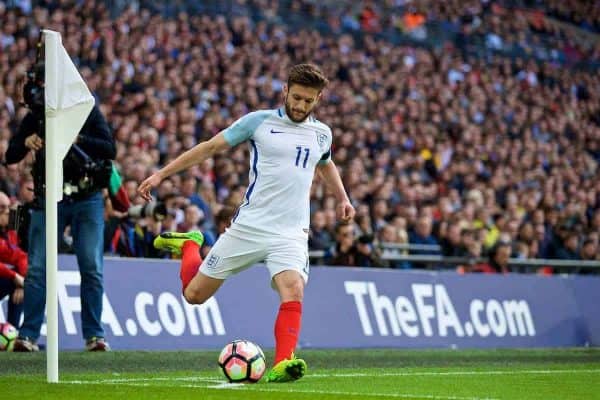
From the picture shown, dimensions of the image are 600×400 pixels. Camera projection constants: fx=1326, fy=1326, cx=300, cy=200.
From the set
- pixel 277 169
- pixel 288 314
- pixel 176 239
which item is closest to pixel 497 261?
pixel 176 239

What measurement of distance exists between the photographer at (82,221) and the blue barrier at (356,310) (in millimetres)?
1145

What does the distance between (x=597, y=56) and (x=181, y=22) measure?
1749 cm

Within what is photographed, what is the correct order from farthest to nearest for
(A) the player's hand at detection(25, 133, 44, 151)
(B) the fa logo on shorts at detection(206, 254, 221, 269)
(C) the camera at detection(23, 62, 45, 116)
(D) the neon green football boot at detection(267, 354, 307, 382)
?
(A) the player's hand at detection(25, 133, 44, 151) → (C) the camera at detection(23, 62, 45, 116) → (B) the fa logo on shorts at detection(206, 254, 221, 269) → (D) the neon green football boot at detection(267, 354, 307, 382)

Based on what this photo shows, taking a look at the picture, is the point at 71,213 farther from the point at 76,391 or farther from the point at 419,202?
the point at 419,202

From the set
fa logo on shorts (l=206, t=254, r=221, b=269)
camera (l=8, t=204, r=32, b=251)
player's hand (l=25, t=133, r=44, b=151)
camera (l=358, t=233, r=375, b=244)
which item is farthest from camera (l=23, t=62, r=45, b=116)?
camera (l=358, t=233, r=375, b=244)

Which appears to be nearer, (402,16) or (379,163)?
(379,163)

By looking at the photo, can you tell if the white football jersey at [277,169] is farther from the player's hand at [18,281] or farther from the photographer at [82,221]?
the player's hand at [18,281]

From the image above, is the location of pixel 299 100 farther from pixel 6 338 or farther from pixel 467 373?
pixel 6 338

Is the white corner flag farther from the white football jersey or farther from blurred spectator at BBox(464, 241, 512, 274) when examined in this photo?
blurred spectator at BBox(464, 241, 512, 274)

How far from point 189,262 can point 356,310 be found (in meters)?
6.66

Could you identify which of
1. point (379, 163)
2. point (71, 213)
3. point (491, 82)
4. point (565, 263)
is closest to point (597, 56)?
point (491, 82)

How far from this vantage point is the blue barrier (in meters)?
13.8

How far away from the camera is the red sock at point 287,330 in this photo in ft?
28.7

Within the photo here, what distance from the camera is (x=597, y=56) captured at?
38.8m
